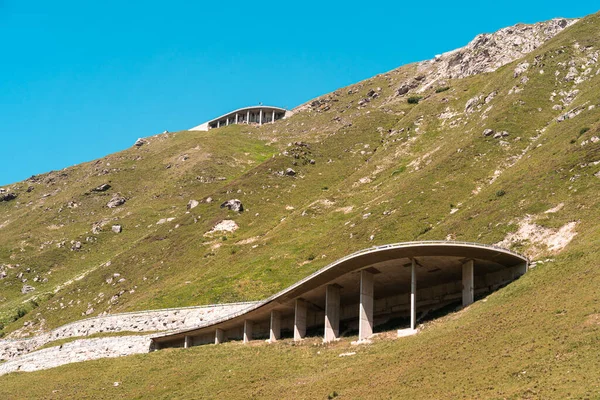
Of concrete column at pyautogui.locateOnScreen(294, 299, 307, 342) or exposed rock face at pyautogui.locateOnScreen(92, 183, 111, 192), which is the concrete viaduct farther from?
exposed rock face at pyautogui.locateOnScreen(92, 183, 111, 192)

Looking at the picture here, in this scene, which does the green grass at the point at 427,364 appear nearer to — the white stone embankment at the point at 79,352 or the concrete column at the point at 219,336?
the concrete column at the point at 219,336

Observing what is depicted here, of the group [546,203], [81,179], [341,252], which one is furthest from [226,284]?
[81,179]

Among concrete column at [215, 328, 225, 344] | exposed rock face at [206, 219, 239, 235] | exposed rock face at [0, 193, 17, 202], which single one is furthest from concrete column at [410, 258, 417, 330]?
exposed rock face at [0, 193, 17, 202]

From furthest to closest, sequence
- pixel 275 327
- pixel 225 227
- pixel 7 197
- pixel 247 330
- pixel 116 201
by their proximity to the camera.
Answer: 1. pixel 7 197
2. pixel 116 201
3. pixel 225 227
4. pixel 247 330
5. pixel 275 327

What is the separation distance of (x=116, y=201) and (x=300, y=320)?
92003mm

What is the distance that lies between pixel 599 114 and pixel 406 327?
1893 inches

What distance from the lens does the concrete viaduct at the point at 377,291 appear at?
5581 cm

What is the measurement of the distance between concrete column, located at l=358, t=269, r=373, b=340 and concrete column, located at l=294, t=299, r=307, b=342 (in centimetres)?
760

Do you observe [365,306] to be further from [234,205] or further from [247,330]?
[234,205]

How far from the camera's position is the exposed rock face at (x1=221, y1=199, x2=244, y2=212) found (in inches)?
4590

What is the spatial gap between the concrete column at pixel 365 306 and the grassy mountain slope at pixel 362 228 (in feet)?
10.7

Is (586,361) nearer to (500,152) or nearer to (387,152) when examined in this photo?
(500,152)

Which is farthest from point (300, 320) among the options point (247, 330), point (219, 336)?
point (219, 336)

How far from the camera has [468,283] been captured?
185 feet
